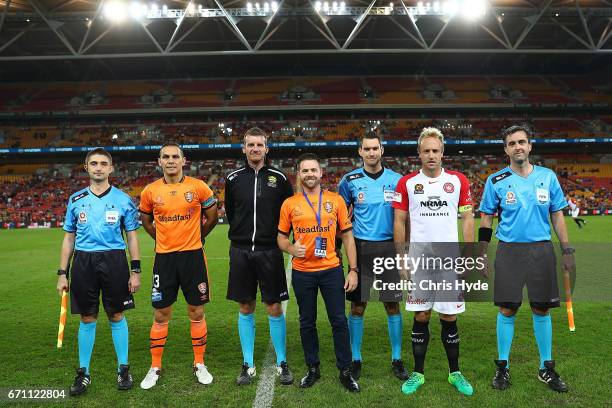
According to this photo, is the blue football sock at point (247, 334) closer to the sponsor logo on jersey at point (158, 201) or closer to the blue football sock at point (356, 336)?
the blue football sock at point (356, 336)

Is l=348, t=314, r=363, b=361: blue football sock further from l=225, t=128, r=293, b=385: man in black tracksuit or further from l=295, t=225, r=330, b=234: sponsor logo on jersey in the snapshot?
l=295, t=225, r=330, b=234: sponsor logo on jersey

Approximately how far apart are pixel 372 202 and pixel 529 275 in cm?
154

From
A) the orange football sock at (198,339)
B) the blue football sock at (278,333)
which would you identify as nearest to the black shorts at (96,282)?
the orange football sock at (198,339)

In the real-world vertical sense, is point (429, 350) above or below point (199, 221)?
below

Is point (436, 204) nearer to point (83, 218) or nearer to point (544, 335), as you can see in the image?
point (544, 335)

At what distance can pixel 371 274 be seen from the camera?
4.02 metres

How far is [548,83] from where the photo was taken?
130 feet

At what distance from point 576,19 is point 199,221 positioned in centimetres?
3575

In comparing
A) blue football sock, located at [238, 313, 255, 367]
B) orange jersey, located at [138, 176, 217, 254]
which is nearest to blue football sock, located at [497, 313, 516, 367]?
blue football sock, located at [238, 313, 255, 367]

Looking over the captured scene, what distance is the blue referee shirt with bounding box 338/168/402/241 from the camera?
398 cm

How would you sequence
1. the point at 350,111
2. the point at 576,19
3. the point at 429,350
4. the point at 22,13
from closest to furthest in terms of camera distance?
the point at 429,350
the point at 22,13
the point at 576,19
the point at 350,111

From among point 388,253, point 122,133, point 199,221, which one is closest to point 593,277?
point 388,253

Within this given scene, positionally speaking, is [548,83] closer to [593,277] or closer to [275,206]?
[593,277]

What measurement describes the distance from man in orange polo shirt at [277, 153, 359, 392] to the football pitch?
0.36 meters
